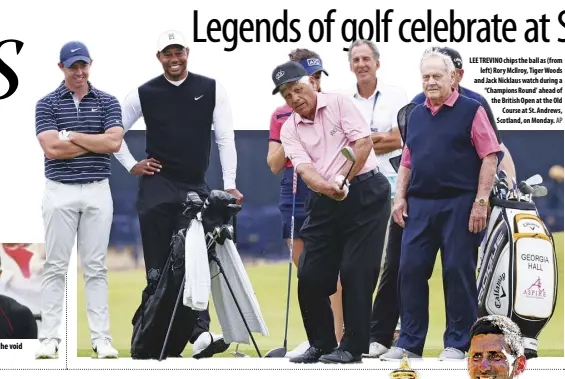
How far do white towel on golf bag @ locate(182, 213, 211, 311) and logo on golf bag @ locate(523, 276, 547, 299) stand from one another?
238cm

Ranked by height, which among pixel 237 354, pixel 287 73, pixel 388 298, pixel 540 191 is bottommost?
pixel 237 354

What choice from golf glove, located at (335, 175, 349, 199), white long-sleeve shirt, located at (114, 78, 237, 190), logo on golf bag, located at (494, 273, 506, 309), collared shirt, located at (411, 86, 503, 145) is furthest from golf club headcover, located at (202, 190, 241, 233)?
logo on golf bag, located at (494, 273, 506, 309)

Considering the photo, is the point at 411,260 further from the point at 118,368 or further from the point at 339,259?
the point at 118,368

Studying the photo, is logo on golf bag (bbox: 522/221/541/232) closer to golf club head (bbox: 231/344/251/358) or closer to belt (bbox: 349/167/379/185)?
belt (bbox: 349/167/379/185)

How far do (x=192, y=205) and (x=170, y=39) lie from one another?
50.9 inches

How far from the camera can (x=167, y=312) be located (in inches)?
430

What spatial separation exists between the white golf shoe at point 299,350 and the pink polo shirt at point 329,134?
133 cm

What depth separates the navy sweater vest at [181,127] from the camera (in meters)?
11.1

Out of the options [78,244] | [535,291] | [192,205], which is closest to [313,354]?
[192,205]

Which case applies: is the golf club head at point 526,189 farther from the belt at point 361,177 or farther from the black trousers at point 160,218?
the black trousers at point 160,218

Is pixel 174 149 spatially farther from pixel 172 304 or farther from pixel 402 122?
pixel 402 122

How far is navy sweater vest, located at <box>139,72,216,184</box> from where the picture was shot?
11.1m

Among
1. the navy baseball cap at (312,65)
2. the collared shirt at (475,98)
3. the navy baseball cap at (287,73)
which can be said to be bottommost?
the collared shirt at (475,98)

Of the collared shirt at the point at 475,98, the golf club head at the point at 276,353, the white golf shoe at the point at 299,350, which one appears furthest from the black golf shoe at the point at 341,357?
the collared shirt at the point at 475,98
